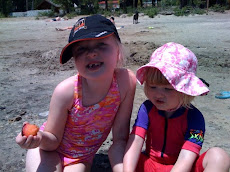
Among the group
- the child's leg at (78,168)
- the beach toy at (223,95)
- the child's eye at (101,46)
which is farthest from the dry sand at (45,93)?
the child's eye at (101,46)

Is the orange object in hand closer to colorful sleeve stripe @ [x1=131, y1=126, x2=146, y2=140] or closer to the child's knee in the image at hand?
colorful sleeve stripe @ [x1=131, y1=126, x2=146, y2=140]

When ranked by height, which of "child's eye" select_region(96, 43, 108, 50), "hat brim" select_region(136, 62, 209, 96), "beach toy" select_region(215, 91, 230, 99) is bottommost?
"beach toy" select_region(215, 91, 230, 99)

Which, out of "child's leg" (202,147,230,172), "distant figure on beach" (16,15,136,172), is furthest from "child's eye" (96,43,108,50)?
"child's leg" (202,147,230,172)

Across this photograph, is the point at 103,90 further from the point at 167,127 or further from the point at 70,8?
the point at 70,8

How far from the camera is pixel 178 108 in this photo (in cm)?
182

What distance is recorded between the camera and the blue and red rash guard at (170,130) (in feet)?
5.70

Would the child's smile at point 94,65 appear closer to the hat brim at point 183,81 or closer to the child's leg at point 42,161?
the hat brim at point 183,81

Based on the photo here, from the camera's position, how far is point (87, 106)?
195cm

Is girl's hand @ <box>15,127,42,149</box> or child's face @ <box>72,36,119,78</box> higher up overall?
child's face @ <box>72,36,119,78</box>

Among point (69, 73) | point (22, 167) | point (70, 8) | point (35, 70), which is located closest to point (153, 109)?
point (22, 167)

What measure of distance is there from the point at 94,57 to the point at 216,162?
96 centimetres

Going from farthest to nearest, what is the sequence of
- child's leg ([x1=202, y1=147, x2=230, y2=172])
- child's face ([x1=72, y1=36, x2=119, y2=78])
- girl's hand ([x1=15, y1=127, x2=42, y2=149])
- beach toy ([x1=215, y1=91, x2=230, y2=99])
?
beach toy ([x1=215, y1=91, x2=230, y2=99])
child's face ([x1=72, y1=36, x2=119, y2=78])
girl's hand ([x1=15, y1=127, x2=42, y2=149])
child's leg ([x1=202, y1=147, x2=230, y2=172])

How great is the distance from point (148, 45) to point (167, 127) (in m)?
5.12

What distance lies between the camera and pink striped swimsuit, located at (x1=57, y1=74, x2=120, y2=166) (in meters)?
1.96
